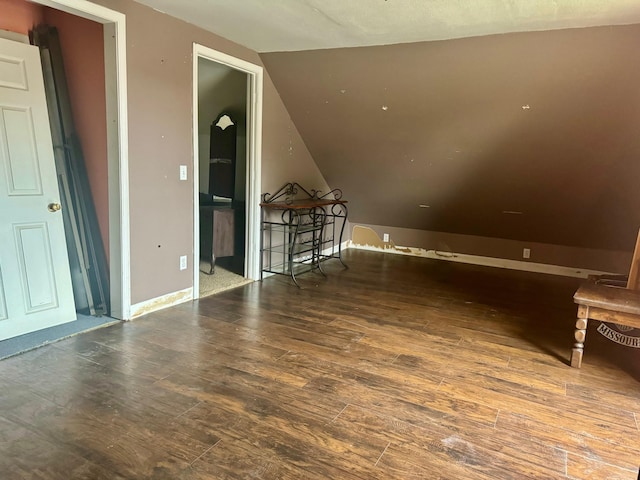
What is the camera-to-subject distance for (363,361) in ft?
8.95

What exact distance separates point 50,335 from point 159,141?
4.92ft

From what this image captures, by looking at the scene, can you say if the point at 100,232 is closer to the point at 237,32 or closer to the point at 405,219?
the point at 237,32

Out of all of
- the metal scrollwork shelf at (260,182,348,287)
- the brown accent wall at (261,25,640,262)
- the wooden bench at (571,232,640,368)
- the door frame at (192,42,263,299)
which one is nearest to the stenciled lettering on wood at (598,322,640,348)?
the wooden bench at (571,232,640,368)

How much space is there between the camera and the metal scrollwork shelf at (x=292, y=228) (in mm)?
4500

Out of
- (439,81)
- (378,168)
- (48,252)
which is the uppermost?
(439,81)

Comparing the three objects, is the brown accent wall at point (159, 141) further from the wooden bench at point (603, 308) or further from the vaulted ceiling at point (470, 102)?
the wooden bench at point (603, 308)

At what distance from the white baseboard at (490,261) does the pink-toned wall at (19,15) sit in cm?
433

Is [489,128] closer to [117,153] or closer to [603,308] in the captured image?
[603,308]

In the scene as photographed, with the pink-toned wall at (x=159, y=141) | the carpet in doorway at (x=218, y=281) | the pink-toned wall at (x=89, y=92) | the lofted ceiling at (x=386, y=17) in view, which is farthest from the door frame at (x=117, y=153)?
the carpet in doorway at (x=218, y=281)

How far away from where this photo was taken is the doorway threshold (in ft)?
8.82

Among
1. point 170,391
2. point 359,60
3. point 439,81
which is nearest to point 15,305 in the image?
point 170,391

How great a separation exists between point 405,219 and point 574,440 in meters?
3.91

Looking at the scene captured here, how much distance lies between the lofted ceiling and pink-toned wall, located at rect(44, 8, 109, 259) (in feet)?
1.75

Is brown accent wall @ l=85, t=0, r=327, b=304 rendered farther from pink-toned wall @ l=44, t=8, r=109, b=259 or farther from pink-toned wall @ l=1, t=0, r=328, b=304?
pink-toned wall @ l=44, t=8, r=109, b=259
